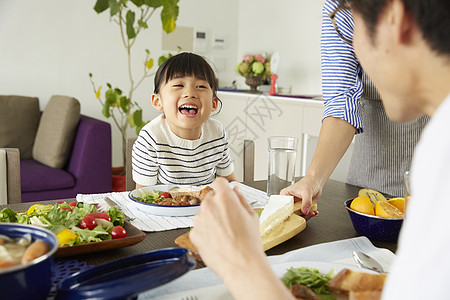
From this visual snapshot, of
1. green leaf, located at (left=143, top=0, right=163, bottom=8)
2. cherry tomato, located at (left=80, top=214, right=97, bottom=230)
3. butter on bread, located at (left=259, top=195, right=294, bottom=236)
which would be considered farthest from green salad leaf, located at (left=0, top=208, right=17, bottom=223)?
green leaf, located at (left=143, top=0, right=163, bottom=8)

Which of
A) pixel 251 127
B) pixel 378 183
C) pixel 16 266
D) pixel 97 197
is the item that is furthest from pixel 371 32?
pixel 251 127

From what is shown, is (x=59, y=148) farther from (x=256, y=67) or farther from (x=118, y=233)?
(x=118, y=233)

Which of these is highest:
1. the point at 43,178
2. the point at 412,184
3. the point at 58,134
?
the point at 412,184

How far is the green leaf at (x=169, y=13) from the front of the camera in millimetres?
3958

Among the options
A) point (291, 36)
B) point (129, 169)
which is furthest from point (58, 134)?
point (291, 36)

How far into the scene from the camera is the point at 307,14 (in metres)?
4.46

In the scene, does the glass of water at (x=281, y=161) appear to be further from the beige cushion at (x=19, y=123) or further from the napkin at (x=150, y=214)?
the beige cushion at (x=19, y=123)

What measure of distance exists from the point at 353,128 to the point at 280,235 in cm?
65

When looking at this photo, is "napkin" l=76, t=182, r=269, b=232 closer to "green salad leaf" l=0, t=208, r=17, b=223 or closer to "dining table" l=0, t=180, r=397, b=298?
"dining table" l=0, t=180, r=397, b=298

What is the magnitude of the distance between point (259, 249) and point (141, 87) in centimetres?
463

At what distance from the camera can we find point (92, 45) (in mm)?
4691

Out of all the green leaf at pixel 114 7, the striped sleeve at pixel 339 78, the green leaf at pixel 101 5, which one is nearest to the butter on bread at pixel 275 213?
the striped sleeve at pixel 339 78

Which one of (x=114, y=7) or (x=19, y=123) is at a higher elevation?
(x=114, y=7)

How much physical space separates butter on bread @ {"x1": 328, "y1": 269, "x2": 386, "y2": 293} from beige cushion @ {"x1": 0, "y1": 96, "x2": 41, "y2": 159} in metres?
3.78
